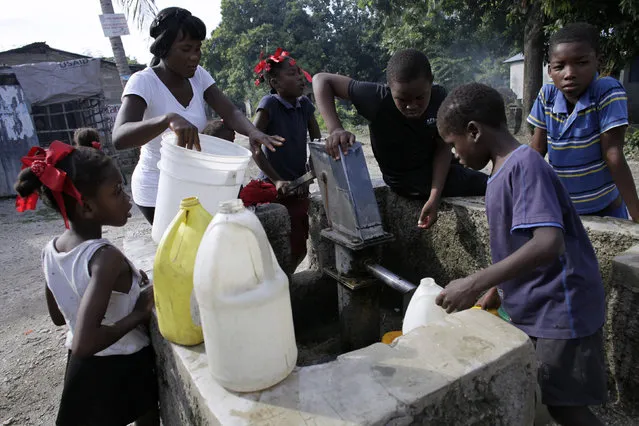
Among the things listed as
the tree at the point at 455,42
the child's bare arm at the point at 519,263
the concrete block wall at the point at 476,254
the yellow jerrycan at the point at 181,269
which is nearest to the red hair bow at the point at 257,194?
the concrete block wall at the point at 476,254

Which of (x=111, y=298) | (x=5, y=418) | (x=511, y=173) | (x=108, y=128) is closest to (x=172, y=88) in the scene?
(x=111, y=298)

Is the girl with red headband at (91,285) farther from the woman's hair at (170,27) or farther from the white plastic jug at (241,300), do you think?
the woman's hair at (170,27)

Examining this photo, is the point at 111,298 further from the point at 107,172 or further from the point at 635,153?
the point at 635,153

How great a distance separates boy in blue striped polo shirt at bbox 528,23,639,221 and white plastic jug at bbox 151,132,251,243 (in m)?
1.52

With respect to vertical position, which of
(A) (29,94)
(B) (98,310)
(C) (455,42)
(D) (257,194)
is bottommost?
(B) (98,310)

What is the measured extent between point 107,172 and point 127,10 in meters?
8.77

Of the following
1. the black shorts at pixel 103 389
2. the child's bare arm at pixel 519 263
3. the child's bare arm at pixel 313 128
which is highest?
the child's bare arm at pixel 313 128

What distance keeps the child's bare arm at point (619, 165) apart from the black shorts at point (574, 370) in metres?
0.86

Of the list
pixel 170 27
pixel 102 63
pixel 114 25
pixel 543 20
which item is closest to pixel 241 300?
pixel 170 27

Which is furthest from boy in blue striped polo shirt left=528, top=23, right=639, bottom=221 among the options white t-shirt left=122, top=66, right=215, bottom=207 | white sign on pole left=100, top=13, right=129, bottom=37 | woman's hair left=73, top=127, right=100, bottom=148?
white sign on pole left=100, top=13, right=129, bottom=37

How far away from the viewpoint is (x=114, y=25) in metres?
6.85

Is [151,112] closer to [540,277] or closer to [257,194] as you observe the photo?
[257,194]

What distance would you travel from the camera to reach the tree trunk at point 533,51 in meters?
8.59

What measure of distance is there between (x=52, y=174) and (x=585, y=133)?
222cm
